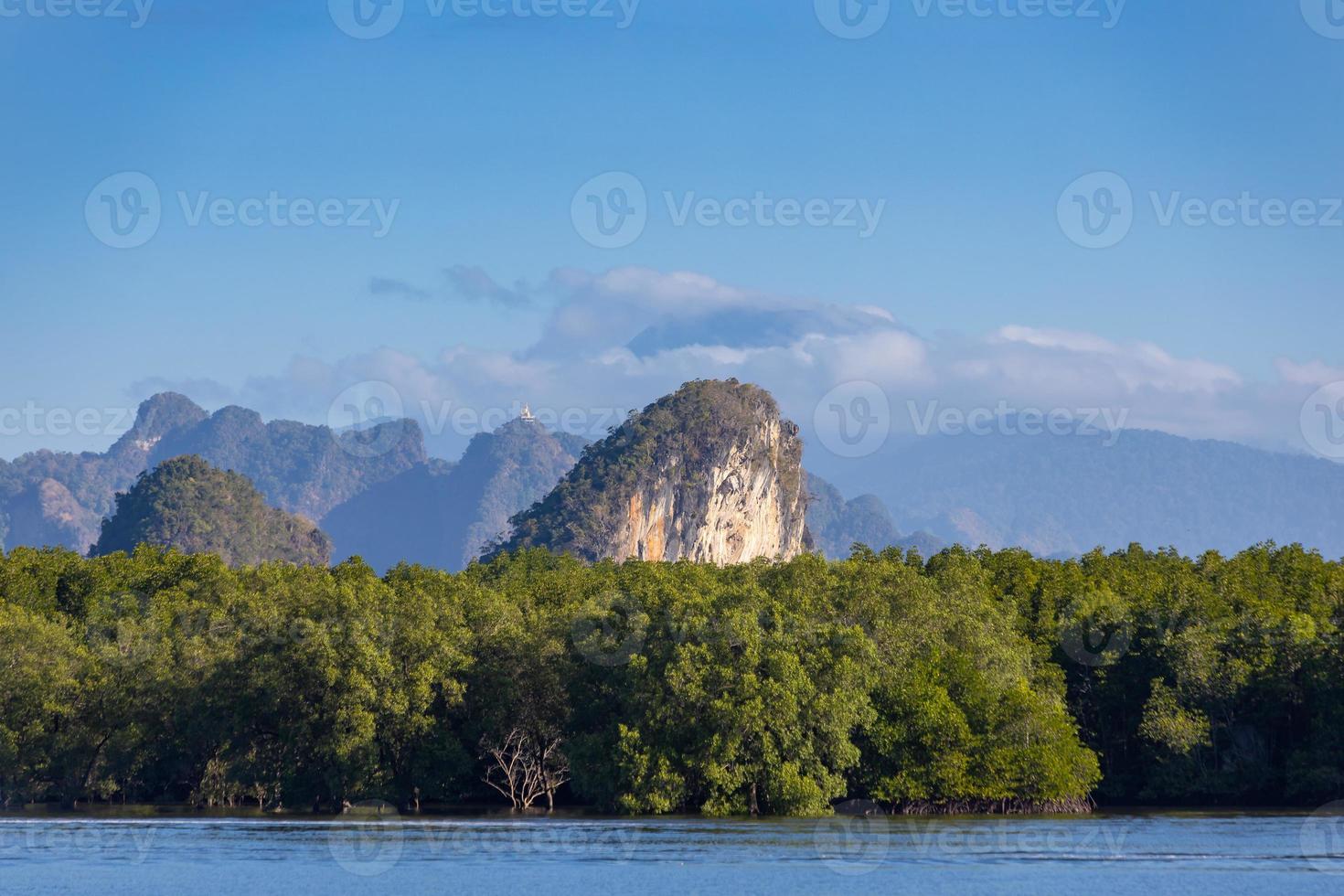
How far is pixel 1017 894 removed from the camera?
41500 mm

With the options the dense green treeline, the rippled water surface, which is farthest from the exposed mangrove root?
the rippled water surface

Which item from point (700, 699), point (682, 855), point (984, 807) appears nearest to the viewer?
point (682, 855)

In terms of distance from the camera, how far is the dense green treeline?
60.7 metres

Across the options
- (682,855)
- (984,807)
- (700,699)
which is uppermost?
(700,699)

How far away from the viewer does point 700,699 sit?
59500mm

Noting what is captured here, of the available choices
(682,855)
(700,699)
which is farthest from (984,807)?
(682,855)

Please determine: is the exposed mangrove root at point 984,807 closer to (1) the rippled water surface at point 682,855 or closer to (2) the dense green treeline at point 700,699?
(2) the dense green treeline at point 700,699

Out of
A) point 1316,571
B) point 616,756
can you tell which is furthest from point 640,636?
point 1316,571

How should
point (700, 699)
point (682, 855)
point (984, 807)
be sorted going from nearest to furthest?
point (682, 855)
point (700, 699)
point (984, 807)

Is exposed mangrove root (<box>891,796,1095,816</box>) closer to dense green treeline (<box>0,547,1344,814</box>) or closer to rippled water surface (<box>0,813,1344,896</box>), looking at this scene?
dense green treeline (<box>0,547,1344,814</box>)

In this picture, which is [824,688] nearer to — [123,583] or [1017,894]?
[1017,894]

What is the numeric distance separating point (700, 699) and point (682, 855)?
11149mm

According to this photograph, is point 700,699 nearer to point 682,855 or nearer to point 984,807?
point 682,855

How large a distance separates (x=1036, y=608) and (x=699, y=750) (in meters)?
25.8
